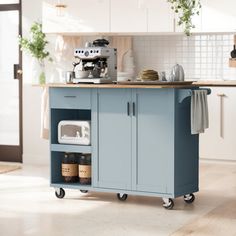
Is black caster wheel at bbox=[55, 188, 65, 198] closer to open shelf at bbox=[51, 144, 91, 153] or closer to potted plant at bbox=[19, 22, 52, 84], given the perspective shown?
open shelf at bbox=[51, 144, 91, 153]

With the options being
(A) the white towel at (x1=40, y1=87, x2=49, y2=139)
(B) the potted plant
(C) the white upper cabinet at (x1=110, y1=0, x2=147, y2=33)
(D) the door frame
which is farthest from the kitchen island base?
(D) the door frame

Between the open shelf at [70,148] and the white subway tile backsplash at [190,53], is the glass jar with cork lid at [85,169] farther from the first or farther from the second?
the white subway tile backsplash at [190,53]

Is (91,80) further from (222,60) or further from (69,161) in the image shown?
(222,60)

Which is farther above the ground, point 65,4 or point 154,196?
point 65,4

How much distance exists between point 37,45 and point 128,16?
3.71ft

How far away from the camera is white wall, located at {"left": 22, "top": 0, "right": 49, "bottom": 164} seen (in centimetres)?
835

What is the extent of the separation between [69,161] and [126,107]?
790 mm

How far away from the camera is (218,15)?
7.72 m

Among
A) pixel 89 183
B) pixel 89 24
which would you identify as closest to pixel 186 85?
pixel 89 183

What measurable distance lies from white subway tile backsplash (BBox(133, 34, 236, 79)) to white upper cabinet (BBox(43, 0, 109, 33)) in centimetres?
71

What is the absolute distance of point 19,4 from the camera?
842cm

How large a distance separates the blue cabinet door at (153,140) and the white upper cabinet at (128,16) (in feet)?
7.78

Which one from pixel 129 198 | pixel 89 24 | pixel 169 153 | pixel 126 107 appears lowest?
pixel 129 198

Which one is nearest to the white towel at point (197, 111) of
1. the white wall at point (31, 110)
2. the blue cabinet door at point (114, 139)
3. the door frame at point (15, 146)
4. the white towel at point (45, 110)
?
the blue cabinet door at point (114, 139)
